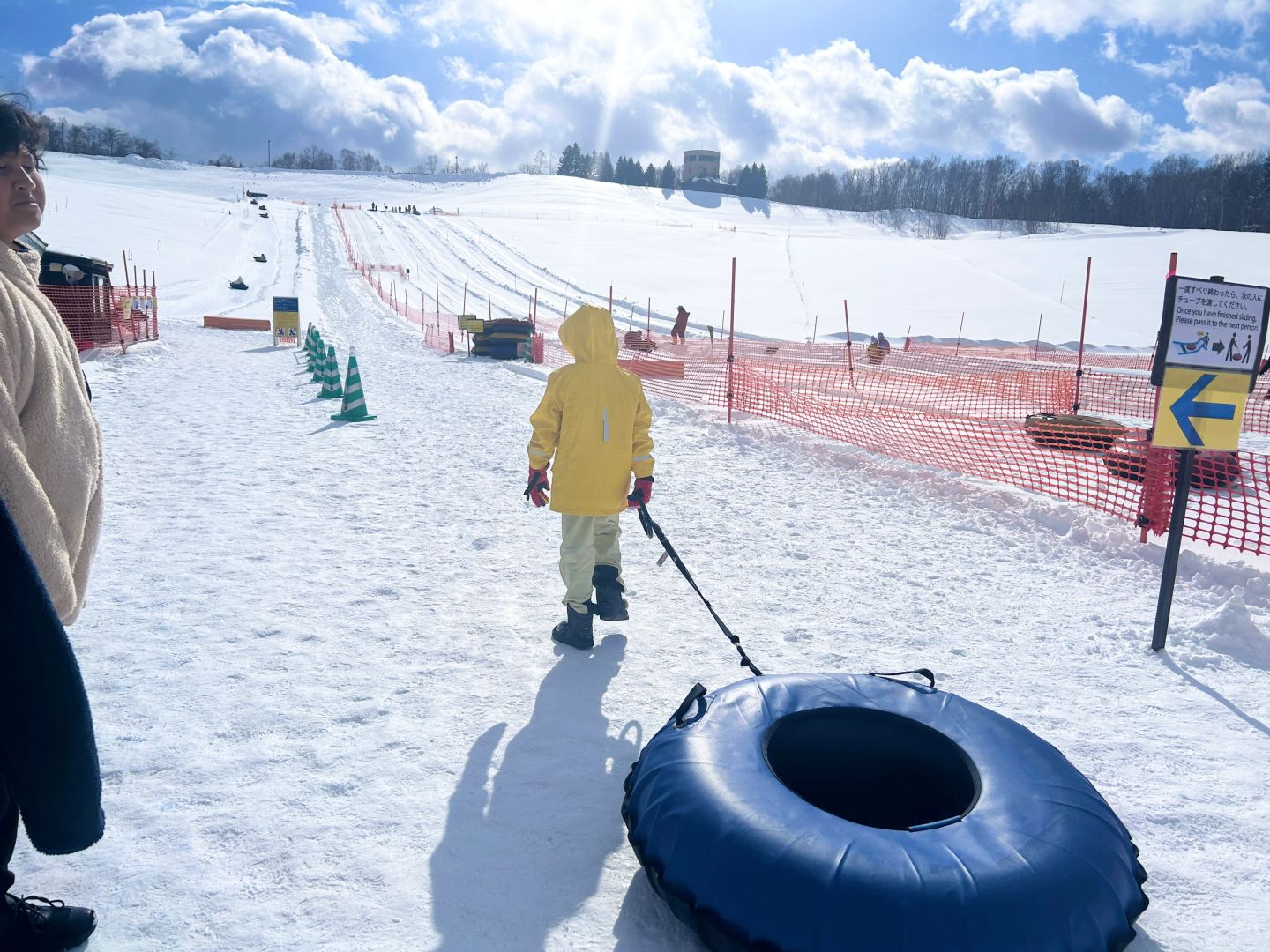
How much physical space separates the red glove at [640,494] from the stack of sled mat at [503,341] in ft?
51.4

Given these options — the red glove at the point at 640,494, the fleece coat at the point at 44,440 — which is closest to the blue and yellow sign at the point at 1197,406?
the red glove at the point at 640,494

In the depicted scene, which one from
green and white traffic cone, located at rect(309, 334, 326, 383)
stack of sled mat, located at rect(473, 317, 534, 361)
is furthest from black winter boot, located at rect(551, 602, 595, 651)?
stack of sled mat, located at rect(473, 317, 534, 361)

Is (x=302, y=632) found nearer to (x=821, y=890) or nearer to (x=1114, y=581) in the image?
(x=821, y=890)

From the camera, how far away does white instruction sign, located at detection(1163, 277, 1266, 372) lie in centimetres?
397

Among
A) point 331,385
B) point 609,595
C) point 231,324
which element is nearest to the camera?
point 609,595

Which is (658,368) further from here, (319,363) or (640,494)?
(640,494)

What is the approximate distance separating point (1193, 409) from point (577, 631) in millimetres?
3432

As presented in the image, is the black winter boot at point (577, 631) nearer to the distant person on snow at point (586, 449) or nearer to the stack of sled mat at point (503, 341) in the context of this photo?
the distant person on snow at point (586, 449)

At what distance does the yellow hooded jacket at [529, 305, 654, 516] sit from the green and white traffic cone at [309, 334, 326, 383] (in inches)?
367

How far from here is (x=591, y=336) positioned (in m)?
3.90

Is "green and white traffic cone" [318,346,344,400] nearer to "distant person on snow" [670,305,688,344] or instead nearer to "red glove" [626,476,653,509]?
"red glove" [626,476,653,509]

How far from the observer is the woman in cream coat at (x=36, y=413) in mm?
1718

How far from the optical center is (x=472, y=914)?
7.38ft

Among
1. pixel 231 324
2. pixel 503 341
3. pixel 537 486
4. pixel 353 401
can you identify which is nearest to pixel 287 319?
pixel 231 324
